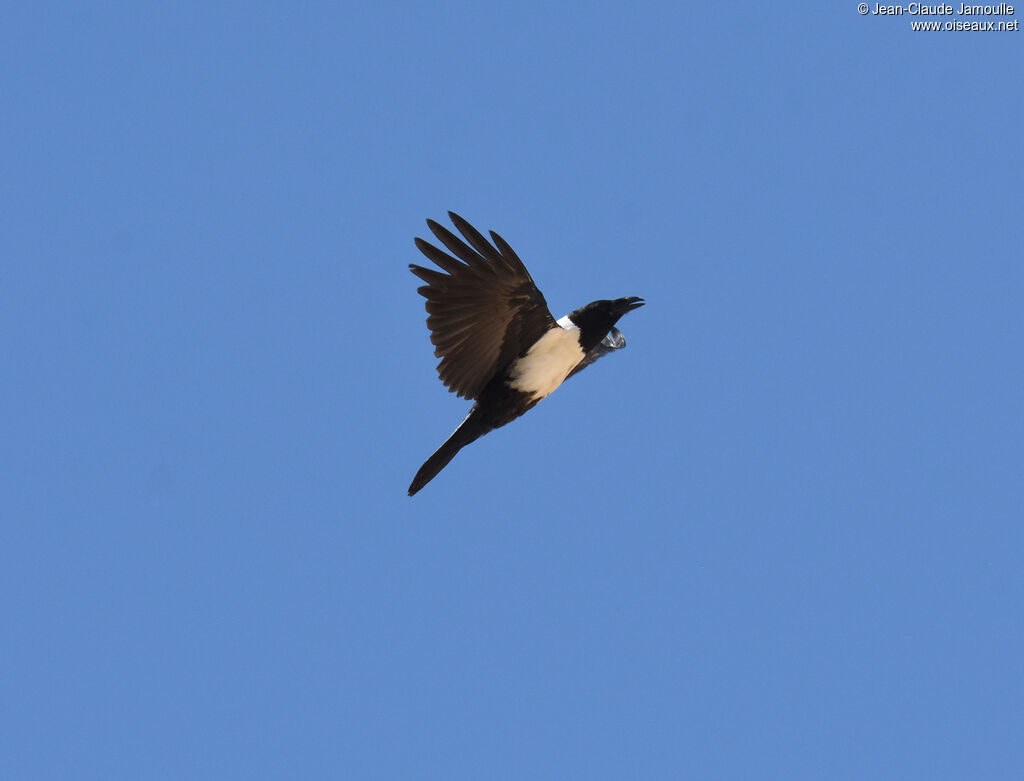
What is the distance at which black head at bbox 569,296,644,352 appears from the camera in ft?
40.1

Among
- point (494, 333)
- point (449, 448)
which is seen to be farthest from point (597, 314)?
point (449, 448)

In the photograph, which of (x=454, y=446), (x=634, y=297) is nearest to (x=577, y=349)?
(x=634, y=297)

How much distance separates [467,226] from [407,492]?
9.60 feet

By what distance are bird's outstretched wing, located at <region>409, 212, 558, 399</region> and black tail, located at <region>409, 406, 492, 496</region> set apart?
30 cm

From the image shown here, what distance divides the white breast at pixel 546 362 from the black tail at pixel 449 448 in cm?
59

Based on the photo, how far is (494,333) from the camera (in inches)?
460

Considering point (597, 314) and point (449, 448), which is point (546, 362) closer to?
point (597, 314)

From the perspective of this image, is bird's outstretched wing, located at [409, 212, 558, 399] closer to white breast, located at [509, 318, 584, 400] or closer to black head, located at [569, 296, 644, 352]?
white breast, located at [509, 318, 584, 400]

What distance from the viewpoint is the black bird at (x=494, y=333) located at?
36.5 ft

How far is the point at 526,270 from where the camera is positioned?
36.9 ft

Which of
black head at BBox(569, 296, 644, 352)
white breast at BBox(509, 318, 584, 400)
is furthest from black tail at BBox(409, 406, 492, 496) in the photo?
black head at BBox(569, 296, 644, 352)

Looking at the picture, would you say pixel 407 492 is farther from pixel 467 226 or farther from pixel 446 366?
pixel 467 226

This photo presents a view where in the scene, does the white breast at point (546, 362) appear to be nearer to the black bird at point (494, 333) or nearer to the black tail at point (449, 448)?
the black bird at point (494, 333)

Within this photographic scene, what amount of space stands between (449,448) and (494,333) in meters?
1.36
